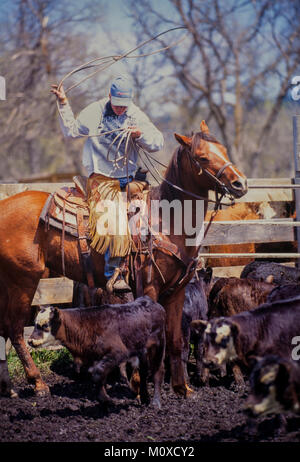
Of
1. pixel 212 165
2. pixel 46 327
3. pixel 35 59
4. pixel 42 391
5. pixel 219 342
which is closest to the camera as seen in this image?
pixel 219 342

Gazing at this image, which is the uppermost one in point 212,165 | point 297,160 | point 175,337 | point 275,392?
point 297,160

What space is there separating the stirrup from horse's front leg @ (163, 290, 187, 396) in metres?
0.68

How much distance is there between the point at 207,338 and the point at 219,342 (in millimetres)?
109

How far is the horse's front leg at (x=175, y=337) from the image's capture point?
6309 millimetres

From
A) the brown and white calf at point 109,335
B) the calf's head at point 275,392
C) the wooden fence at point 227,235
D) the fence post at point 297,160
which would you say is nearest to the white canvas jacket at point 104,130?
the brown and white calf at point 109,335

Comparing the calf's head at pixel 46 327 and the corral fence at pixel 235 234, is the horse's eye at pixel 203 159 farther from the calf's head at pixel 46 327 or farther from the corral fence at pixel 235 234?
the corral fence at pixel 235 234

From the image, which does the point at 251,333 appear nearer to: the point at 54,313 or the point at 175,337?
the point at 175,337

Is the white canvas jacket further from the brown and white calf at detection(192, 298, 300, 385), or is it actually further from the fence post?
the fence post

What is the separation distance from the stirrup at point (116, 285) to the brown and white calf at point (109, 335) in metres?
0.17

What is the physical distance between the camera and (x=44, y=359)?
25.1ft

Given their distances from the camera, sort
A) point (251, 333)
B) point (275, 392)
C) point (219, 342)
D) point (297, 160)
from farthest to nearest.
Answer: point (297, 160)
point (251, 333)
point (219, 342)
point (275, 392)

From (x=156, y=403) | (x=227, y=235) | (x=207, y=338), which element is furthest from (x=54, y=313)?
(x=227, y=235)

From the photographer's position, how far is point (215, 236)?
27.7ft
